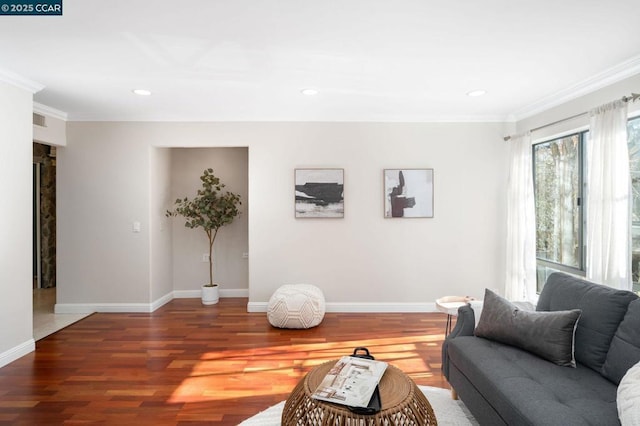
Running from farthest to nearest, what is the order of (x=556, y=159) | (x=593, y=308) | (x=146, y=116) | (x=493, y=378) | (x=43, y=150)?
(x=43, y=150), (x=146, y=116), (x=556, y=159), (x=593, y=308), (x=493, y=378)

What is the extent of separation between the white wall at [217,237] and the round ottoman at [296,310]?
1613mm

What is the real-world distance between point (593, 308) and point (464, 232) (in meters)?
2.76

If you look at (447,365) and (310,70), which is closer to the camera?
(447,365)

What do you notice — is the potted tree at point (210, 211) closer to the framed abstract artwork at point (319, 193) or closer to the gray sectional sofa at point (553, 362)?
the framed abstract artwork at point (319, 193)

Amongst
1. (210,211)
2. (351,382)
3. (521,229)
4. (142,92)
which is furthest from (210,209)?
(521,229)

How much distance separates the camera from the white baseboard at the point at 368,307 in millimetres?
4879

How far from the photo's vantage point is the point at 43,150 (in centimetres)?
631

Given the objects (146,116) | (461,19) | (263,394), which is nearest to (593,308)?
(461,19)

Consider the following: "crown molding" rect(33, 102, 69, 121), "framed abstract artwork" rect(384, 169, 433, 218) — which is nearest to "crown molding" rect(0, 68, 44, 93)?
"crown molding" rect(33, 102, 69, 121)

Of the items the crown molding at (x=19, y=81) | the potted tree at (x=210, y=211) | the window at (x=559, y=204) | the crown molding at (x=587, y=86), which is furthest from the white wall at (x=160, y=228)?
the window at (x=559, y=204)

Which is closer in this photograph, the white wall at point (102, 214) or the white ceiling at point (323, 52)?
the white ceiling at point (323, 52)

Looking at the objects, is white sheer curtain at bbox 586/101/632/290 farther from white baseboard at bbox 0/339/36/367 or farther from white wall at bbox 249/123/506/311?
white baseboard at bbox 0/339/36/367

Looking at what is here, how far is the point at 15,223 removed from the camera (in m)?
3.39

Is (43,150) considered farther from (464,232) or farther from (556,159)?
(556,159)
